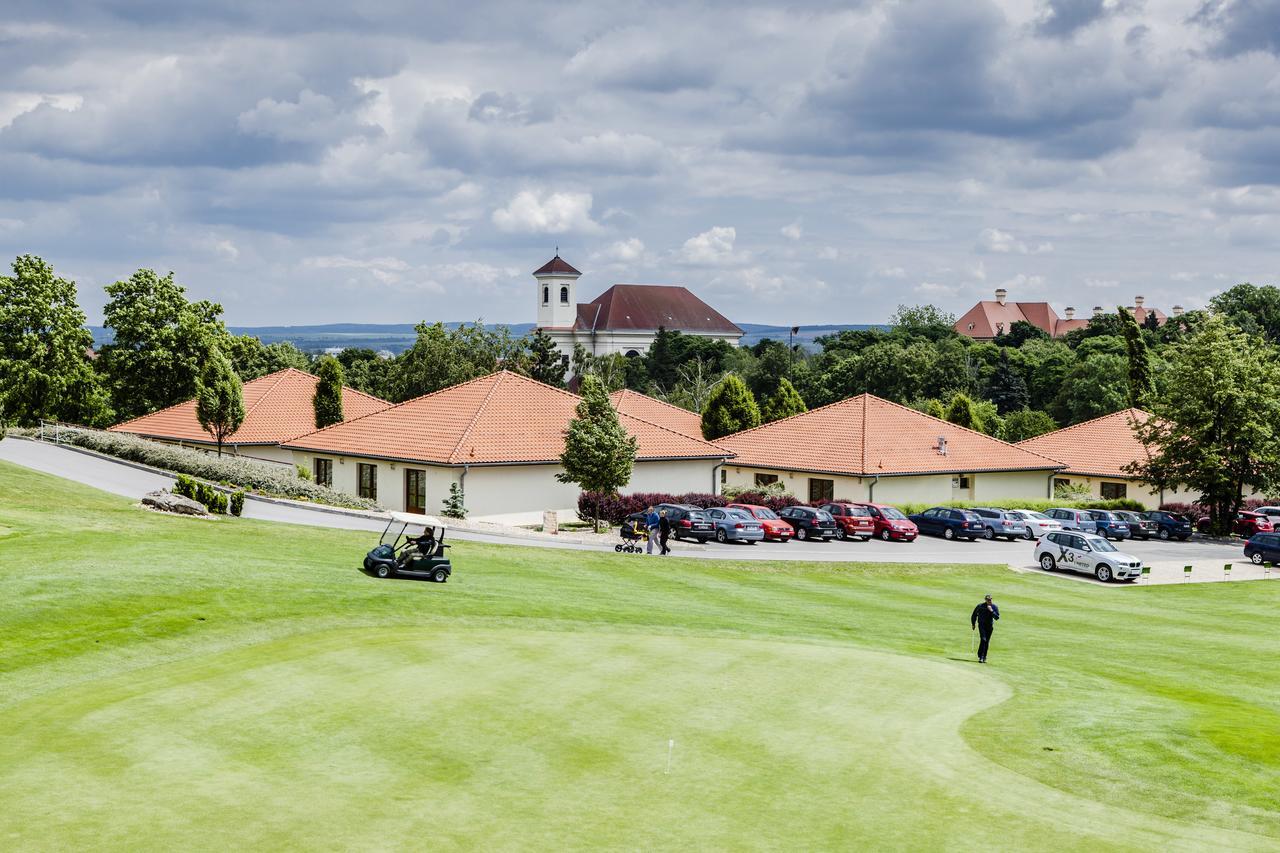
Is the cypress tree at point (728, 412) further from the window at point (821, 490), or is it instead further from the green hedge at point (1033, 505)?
the green hedge at point (1033, 505)

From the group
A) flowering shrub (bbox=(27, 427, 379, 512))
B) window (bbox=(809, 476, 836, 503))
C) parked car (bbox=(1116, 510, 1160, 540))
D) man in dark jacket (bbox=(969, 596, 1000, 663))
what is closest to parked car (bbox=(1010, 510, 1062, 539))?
parked car (bbox=(1116, 510, 1160, 540))

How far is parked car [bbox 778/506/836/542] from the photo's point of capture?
52.6 metres

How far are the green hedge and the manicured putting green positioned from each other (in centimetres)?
3835

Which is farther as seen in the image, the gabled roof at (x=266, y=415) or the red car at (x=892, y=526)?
the gabled roof at (x=266, y=415)

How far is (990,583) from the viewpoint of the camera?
42.8m

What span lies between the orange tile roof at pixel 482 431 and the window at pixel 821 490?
5840 mm

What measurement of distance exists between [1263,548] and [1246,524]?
43.7ft

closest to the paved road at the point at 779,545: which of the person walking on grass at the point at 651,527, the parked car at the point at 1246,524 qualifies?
the person walking on grass at the point at 651,527

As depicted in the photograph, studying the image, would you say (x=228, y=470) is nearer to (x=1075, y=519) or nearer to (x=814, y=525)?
(x=814, y=525)

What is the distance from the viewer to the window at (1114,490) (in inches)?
2822

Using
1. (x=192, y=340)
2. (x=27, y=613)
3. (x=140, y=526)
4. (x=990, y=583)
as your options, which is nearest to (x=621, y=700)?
(x=27, y=613)

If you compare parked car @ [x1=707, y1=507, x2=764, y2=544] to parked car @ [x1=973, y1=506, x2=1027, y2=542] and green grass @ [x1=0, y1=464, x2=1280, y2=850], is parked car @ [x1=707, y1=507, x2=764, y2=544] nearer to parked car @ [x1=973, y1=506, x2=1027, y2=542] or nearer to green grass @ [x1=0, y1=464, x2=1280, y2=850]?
parked car @ [x1=973, y1=506, x2=1027, y2=542]

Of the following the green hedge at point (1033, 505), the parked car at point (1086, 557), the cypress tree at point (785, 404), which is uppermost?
the cypress tree at point (785, 404)

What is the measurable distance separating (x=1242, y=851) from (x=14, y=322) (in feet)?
248
